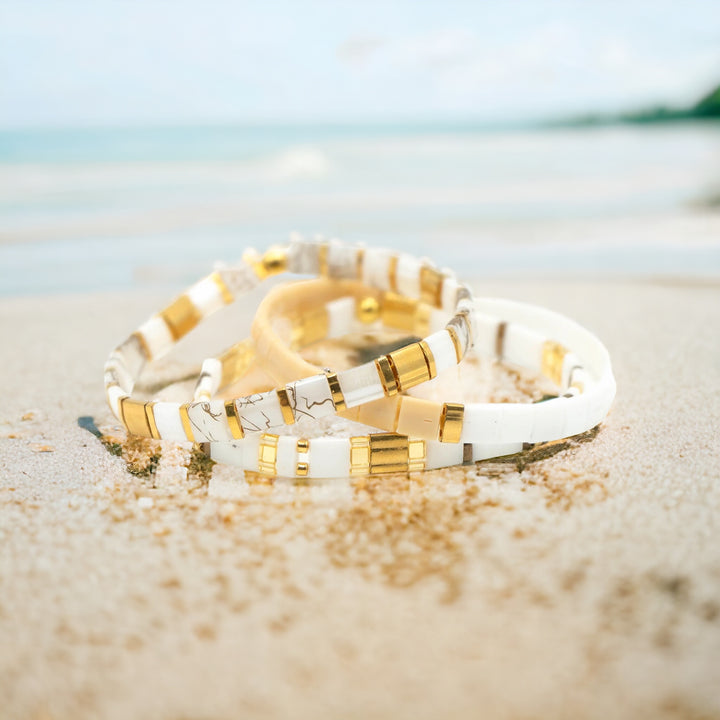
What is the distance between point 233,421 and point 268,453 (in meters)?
0.13

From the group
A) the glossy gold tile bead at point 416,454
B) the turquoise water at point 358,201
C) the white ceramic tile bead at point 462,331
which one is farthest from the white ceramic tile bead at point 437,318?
the turquoise water at point 358,201

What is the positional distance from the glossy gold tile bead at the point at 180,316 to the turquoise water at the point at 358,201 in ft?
5.98

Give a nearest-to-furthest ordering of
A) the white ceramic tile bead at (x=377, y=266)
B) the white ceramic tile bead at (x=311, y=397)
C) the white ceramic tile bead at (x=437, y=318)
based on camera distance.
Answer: the white ceramic tile bead at (x=311, y=397) < the white ceramic tile bead at (x=377, y=266) < the white ceramic tile bead at (x=437, y=318)

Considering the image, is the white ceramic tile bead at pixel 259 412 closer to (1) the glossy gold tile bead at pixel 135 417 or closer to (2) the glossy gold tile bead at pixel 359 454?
(2) the glossy gold tile bead at pixel 359 454

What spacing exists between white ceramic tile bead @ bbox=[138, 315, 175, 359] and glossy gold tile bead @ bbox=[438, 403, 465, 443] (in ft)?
3.90

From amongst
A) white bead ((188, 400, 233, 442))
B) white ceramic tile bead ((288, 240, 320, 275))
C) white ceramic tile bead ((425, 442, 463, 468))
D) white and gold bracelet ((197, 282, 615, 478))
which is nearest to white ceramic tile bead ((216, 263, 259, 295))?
white ceramic tile bead ((288, 240, 320, 275))

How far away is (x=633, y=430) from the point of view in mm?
1974

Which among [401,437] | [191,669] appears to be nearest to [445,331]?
[401,437]

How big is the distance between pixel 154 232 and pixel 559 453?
182 inches

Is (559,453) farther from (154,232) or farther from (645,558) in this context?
(154,232)

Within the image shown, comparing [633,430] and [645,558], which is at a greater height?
[633,430]

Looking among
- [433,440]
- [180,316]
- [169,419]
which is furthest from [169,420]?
[180,316]

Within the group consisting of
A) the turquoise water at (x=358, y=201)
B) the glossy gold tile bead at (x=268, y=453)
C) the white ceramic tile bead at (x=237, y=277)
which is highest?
the turquoise water at (x=358, y=201)

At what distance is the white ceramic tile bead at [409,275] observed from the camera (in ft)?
7.98
